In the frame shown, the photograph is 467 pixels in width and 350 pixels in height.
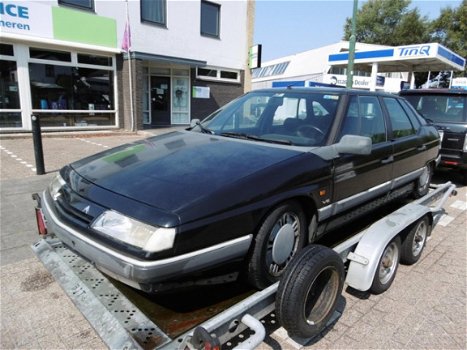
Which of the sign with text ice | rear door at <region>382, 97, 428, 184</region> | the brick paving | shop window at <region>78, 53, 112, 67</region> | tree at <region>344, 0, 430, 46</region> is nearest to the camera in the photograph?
the brick paving

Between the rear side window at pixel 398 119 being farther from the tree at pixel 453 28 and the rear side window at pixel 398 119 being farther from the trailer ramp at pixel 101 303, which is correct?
the tree at pixel 453 28

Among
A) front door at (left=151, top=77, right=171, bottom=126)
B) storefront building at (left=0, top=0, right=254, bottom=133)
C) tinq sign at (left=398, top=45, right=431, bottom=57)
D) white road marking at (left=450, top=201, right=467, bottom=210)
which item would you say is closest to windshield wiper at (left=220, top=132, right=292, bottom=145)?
white road marking at (left=450, top=201, right=467, bottom=210)

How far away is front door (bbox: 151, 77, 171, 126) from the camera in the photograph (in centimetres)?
1581

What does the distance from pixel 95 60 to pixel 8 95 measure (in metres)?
3.15

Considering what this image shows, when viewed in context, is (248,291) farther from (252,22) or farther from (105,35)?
(252,22)

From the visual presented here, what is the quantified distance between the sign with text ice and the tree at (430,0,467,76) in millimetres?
31688

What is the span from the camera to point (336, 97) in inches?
137

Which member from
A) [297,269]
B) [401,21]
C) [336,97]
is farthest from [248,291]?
[401,21]

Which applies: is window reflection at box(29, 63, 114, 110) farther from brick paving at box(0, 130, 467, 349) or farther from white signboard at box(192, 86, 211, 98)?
brick paving at box(0, 130, 467, 349)

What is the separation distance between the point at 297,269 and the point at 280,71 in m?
41.0

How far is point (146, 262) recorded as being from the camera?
1.91m

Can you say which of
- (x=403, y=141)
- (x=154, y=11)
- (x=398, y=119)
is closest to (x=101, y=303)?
(x=403, y=141)

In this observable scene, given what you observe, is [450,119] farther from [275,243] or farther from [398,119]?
[275,243]

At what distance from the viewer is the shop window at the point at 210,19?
15938 mm
